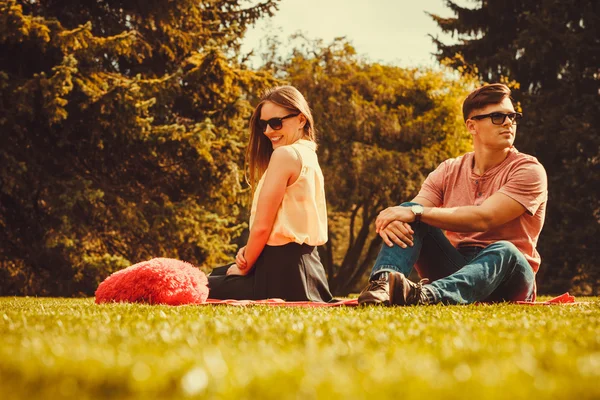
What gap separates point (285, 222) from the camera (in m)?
4.30

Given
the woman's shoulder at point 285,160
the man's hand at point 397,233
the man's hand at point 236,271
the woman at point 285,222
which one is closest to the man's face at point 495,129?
the man's hand at point 397,233

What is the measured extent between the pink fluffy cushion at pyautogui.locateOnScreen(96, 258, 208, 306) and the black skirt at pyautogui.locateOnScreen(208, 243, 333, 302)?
0.26 metres

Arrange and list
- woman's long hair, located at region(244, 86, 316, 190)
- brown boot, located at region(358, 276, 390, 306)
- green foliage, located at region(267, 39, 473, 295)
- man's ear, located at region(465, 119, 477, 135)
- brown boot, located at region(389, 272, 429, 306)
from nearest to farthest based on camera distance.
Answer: brown boot, located at region(389, 272, 429, 306), brown boot, located at region(358, 276, 390, 306), man's ear, located at region(465, 119, 477, 135), woman's long hair, located at region(244, 86, 316, 190), green foliage, located at region(267, 39, 473, 295)

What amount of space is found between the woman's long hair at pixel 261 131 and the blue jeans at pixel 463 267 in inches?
43.3

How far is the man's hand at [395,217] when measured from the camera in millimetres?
4004

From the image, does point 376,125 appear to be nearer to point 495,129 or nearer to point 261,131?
point 261,131

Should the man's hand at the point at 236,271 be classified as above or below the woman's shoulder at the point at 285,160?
below

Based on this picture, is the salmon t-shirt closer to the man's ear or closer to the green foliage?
the man's ear

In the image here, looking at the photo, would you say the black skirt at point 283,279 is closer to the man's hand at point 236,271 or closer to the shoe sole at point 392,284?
the man's hand at point 236,271

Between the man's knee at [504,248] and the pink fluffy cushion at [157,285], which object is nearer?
the man's knee at [504,248]

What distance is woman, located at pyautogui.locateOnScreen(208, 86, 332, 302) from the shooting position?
4293 millimetres

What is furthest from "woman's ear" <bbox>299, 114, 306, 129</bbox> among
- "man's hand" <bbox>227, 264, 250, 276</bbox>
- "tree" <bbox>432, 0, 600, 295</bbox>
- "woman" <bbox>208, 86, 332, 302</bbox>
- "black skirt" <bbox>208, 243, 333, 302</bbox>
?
"tree" <bbox>432, 0, 600, 295</bbox>

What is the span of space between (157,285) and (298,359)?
121 inches

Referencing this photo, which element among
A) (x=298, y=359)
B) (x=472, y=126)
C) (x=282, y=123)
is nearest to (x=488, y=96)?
(x=472, y=126)
